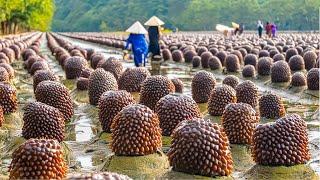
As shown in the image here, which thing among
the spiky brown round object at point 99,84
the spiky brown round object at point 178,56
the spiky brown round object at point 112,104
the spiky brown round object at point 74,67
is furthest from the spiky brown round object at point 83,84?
the spiky brown round object at point 178,56

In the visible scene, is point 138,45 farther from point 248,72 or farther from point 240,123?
point 240,123

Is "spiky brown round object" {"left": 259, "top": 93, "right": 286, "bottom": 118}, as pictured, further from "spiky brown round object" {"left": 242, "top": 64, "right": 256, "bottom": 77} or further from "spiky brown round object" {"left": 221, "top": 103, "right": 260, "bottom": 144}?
"spiky brown round object" {"left": 242, "top": 64, "right": 256, "bottom": 77}

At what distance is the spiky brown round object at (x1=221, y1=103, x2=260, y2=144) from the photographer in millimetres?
8703

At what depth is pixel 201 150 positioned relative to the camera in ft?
22.7

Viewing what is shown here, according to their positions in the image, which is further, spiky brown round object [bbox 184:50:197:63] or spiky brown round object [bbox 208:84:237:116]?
spiky brown round object [bbox 184:50:197:63]

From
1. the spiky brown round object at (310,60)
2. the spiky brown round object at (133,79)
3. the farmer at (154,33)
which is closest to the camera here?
the spiky brown round object at (133,79)

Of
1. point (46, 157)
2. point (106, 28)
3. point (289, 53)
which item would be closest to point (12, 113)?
point (46, 157)

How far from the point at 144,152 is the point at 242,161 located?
135 centimetres

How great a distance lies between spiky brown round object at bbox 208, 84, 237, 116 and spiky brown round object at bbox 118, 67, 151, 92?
2999 millimetres

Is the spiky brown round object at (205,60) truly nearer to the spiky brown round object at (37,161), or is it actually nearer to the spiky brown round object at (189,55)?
the spiky brown round object at (189,55)

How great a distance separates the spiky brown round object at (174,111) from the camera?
29.4 ft

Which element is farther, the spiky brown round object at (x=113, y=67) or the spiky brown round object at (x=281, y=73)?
the spiky brown round object at (x=281, y=73)

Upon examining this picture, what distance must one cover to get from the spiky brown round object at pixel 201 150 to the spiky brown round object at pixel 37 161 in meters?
1.39

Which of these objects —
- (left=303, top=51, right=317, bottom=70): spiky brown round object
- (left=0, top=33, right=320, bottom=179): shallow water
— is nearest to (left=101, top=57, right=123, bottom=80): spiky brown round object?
(left=0, top=33, right=320, bottom=179): shallow water
